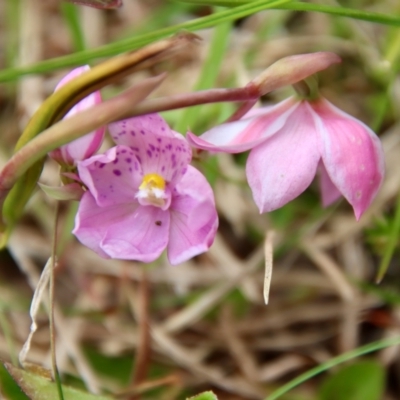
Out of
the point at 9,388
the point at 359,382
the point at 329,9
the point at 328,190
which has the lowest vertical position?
the point at 359,382

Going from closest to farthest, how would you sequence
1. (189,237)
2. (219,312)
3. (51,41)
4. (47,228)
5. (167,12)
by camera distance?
(189,237), (219,312), (47,228), (167,12), (51,41)

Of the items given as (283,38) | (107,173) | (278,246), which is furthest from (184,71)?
(107,173)

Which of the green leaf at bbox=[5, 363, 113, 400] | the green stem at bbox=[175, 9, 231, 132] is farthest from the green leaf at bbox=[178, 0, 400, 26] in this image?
the green leaf at bbox=[5, 363, 113, 400]

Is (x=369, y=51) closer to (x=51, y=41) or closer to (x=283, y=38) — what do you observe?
(x=283, y=38)

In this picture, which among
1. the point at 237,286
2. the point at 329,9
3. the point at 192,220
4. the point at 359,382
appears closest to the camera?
the point at 192,220

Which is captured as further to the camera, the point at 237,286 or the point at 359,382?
the point at 237,286

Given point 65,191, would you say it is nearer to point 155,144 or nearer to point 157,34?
point 155,144

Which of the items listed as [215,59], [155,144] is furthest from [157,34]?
[215,59]
